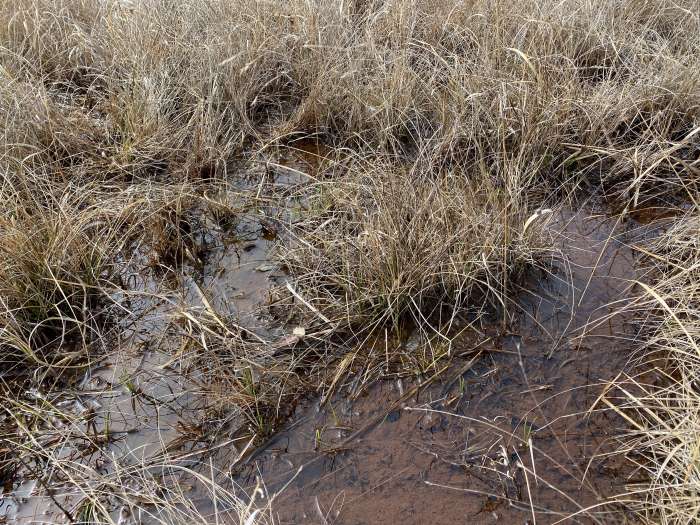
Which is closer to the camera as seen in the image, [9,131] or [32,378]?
[32,378]

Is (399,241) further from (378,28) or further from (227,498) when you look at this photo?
(378,28)

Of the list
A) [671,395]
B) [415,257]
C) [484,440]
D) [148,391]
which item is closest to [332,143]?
[415,257]

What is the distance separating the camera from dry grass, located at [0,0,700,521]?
2143mm

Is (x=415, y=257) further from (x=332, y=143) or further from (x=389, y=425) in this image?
(x=332, y=143)

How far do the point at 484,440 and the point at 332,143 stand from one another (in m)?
1.84

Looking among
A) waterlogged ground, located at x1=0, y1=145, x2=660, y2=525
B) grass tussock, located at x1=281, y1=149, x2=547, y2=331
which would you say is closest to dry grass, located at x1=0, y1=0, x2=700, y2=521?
grass tussock, located at x1=281, y1=149, x2=547, y2=331

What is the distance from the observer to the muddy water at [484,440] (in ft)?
5.40

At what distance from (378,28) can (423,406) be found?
2.37m

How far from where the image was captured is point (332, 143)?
3.12m

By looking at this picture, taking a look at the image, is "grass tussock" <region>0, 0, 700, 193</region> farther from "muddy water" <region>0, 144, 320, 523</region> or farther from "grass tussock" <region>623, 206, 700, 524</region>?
"muddy water" <region>0, 144, 320, 523</region>

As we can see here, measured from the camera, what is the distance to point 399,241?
213 centimetres

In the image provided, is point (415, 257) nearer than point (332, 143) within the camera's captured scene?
Yes

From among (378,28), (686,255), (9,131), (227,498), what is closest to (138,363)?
(227,498)

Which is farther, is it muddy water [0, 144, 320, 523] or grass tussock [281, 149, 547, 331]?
grass tussock [281, 149, 547, 331]
